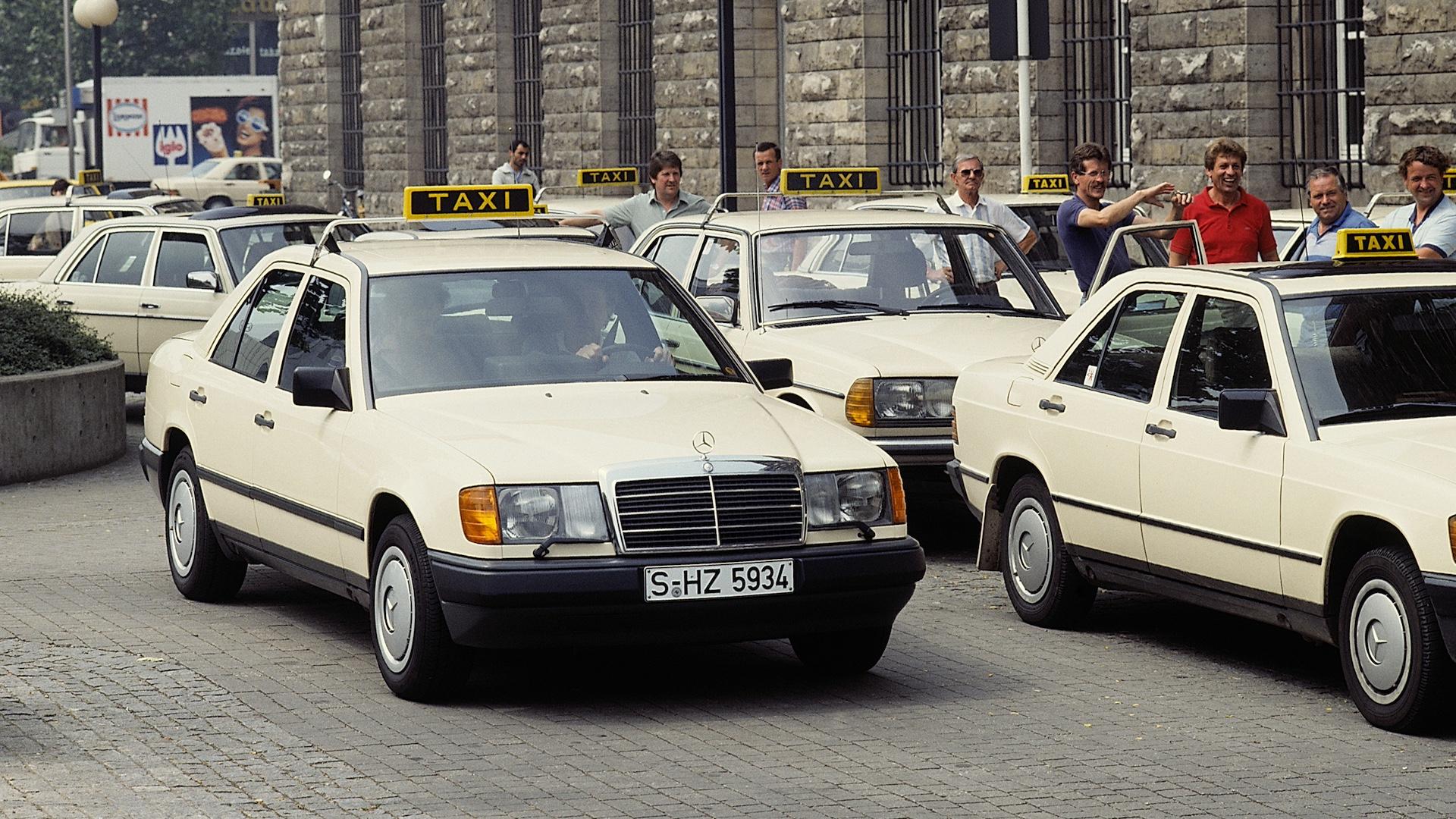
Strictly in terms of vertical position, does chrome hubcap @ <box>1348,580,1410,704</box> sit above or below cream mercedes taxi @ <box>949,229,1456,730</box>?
below

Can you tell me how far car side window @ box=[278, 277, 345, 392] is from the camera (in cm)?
859

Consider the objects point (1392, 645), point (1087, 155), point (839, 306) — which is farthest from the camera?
point (1087, 155)

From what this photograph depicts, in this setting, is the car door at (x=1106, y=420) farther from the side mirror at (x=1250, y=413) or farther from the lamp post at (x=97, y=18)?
the lamp post at (x=97, y=18)

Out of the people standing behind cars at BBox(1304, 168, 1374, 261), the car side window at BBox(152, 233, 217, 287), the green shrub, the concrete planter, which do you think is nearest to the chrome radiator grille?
the people standing behind cars at BBox(1304, 168, 1374, 261)

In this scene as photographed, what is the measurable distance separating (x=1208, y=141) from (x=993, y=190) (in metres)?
4.19

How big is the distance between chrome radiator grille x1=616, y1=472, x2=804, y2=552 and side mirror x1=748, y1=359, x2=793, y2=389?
4.52 ft

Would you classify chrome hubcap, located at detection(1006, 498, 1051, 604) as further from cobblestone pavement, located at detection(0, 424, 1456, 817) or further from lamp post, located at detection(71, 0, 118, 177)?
lamp post, located at detection(71, 0, 118, 177)

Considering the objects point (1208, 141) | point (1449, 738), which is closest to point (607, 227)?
point (1449, 738)

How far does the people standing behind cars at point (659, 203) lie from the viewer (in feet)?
54.3

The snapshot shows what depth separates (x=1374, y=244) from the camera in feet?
28.7

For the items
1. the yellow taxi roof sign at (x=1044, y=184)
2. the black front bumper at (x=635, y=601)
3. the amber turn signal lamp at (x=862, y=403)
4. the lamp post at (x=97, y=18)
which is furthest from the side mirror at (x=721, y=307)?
the lamp post at (x=97, y=18)

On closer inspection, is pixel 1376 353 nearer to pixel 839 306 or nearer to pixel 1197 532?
pixel 1197 532

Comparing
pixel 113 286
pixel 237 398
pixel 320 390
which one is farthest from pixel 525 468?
pixel 113 286

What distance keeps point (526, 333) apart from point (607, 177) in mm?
11550
